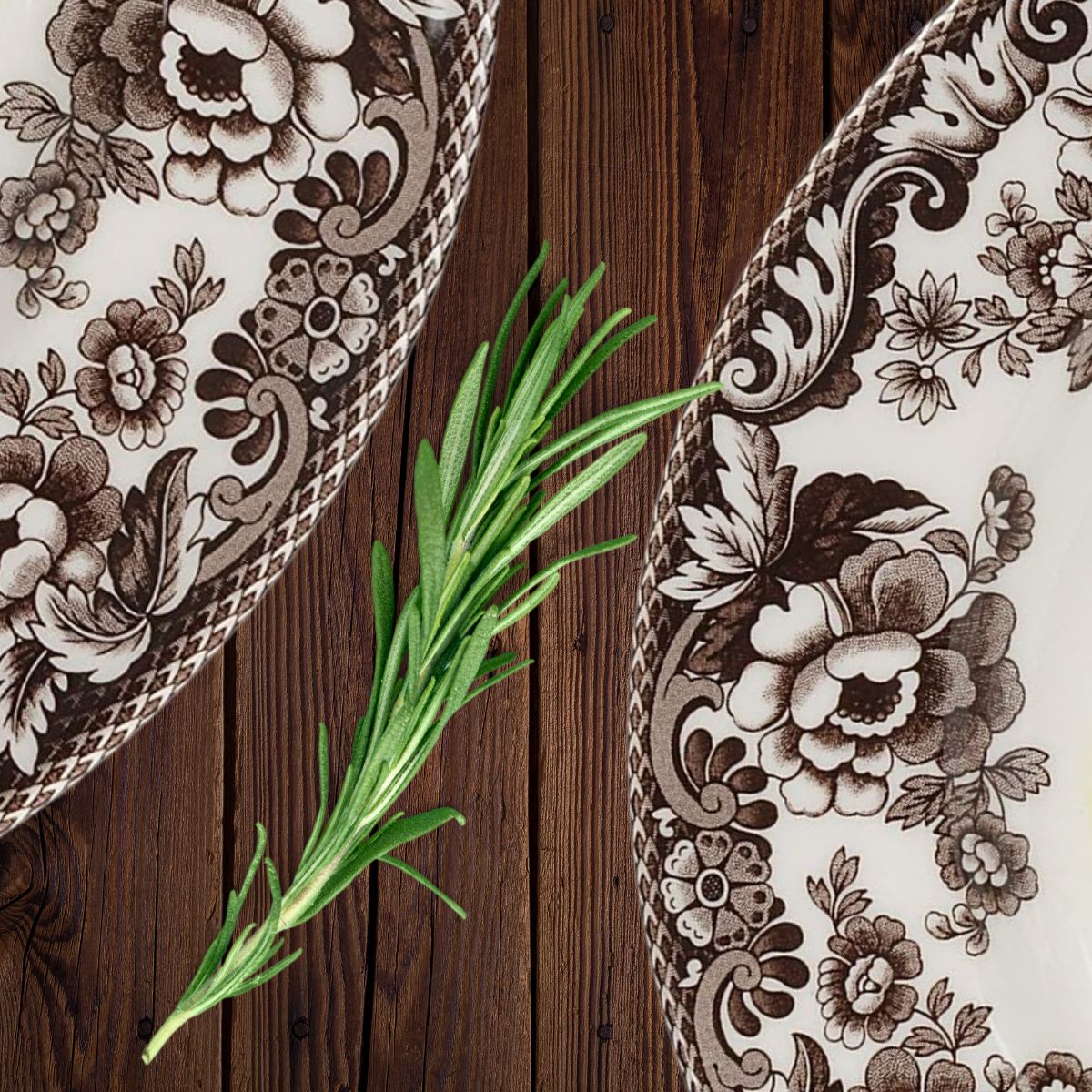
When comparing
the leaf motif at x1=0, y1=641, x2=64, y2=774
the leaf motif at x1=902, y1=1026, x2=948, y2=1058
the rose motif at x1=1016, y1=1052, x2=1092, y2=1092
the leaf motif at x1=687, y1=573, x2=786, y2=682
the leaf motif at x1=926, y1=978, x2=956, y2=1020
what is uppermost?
the leaf motif at x1=687, y1=573, x2=786, y2=682

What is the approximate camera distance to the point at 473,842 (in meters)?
0.46

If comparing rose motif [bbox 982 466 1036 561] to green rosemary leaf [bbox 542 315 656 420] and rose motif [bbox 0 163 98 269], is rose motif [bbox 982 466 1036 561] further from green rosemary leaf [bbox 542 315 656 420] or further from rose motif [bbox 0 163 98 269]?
rose motif [bbox 0 163 98 269]

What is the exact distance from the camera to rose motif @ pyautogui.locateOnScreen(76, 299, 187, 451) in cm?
40

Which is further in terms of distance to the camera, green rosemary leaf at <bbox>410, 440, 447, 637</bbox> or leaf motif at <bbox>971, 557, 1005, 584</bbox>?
leaf motif at <bbox>971, 557, 1005, 584</bbox>

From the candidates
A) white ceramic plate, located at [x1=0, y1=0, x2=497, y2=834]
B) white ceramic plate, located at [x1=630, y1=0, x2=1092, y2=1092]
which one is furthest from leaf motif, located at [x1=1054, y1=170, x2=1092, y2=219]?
white ceramic plate, located at [x1=0, y1=0, x2=497, y2=834]

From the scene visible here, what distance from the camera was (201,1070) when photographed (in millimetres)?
461

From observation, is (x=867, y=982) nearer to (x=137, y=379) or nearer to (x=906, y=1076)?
(x=906, y=1076)

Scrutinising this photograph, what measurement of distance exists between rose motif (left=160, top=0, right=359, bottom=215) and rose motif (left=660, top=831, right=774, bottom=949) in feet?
0.97

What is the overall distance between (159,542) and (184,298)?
3.6 inches

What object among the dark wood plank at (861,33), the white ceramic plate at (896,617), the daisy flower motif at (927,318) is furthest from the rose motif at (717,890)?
the dark wood plank at (861,33)

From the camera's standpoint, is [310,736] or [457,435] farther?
[310,736]

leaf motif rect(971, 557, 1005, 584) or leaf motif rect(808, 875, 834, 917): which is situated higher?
leaf motif rect(971, 557, 1005, 584)

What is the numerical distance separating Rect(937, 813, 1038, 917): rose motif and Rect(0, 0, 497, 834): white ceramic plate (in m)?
0.28

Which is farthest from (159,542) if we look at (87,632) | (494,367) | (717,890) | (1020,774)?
(1020,774)
